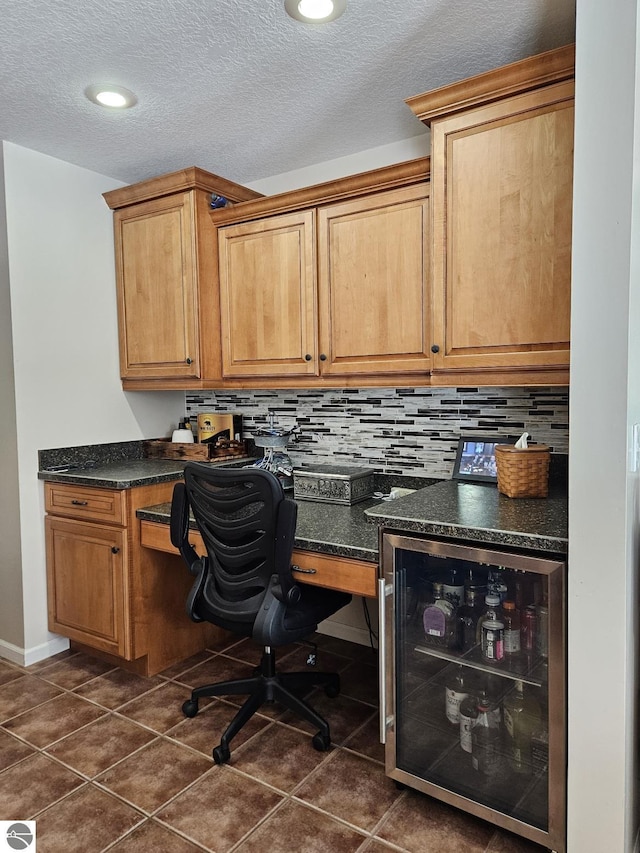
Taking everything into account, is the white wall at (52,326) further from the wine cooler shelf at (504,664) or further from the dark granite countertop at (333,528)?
the wine cooler shelf at (504,664)

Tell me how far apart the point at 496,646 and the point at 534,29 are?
77.0 inches

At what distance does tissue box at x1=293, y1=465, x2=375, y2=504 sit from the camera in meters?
2.53

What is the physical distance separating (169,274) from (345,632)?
206 centimetres

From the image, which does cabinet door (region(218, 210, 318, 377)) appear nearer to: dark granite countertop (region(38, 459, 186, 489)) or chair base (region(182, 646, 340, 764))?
dark granite countertop (region(38, 459, 186, 489))

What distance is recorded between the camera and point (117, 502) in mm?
2604

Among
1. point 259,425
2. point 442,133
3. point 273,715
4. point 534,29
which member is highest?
point 534,29

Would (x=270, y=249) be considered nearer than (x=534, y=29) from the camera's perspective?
No

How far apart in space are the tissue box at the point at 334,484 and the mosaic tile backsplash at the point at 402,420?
218 millimetres

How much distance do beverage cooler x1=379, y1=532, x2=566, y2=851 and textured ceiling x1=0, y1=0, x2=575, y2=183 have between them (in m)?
1.63

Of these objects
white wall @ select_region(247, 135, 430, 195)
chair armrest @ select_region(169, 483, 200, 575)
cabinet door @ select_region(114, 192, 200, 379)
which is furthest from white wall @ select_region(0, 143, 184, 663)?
chair armrest @ select_region(169, 483, 200, 575)

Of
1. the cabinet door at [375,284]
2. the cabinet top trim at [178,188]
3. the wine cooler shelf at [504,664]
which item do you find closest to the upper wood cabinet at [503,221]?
the cabinet door at [375,284]

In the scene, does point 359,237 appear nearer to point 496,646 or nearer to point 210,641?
point 496,646

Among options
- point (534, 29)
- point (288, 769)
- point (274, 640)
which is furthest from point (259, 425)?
point (534, 29)

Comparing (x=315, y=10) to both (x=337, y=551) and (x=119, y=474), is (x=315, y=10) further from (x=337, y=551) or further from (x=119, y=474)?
(x=119, y=474)
